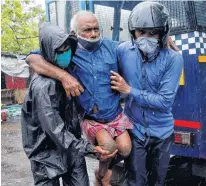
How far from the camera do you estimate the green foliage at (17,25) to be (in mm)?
22266

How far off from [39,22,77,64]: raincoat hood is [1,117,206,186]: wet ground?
2.60 m

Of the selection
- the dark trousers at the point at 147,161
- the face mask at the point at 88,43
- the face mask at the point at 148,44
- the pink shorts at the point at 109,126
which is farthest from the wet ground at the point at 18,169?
the face mask at the point at 88,43

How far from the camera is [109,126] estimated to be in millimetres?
2641

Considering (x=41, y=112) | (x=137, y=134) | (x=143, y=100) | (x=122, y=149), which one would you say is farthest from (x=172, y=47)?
(x=41, y=112)

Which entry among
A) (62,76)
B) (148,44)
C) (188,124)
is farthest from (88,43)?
(188,124)

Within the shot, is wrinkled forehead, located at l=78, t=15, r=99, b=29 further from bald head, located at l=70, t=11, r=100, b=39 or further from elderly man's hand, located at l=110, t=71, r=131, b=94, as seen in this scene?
elderly man's hand, located at l=110, t=71, r=131, b=94

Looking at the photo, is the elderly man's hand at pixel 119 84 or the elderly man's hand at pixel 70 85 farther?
the elderly man's hand at pixel 119 84

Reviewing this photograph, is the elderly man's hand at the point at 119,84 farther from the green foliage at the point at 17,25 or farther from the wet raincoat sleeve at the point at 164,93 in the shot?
the green foliage at the point at 17,25

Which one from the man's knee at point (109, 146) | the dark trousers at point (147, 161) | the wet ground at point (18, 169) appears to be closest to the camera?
the man's knee at point (109, 146)

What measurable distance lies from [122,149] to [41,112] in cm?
73

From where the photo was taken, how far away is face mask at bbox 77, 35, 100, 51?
2.53m

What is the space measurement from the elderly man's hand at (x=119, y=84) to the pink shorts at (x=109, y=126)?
0.86 feet

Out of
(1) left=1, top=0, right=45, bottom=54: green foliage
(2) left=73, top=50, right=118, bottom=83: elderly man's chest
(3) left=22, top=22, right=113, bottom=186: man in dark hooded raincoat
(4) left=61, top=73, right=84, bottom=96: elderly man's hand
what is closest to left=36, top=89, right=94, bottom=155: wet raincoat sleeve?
(3) left=22, top=22, right=113, bottom=186: man in dark hooded raincoat

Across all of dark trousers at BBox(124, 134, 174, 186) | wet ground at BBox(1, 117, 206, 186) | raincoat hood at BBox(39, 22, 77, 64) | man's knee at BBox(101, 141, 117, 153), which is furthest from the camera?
wet ground at BBox(1, 117, 206, 186)
